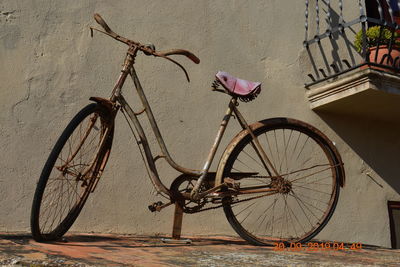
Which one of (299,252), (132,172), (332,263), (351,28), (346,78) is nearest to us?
(332,263)

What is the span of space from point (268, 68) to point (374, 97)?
985 millimetres

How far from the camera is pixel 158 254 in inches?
109

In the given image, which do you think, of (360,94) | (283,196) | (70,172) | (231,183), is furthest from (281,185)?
(360,94)

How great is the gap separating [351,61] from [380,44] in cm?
32

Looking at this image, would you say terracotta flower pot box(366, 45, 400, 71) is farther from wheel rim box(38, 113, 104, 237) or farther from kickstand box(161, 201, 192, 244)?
wheel rim box(38, 113, 104, 237)

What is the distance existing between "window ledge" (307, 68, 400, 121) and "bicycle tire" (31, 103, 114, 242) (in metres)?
2.27

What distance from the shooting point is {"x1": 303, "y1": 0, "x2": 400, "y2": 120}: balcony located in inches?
181

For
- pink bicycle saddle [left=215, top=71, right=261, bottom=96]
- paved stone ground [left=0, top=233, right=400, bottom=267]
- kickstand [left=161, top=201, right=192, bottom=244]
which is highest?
pink bicycle saddle [left=215, top=71, right=261, bottom=96]

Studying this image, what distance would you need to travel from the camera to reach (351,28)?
5.35 meters

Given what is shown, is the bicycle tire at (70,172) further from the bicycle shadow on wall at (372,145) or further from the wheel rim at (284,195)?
the bicycle shadow on wall at (372,145)

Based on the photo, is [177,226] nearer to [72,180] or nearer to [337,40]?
[72,180]

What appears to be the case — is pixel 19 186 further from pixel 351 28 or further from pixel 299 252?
pixel 351 28

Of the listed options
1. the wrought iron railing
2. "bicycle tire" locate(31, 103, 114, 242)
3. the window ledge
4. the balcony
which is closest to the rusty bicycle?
"bicycle tire" locate(31, 103, 114, 242)

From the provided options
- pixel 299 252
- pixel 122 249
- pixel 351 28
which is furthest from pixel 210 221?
pixel 351 28
